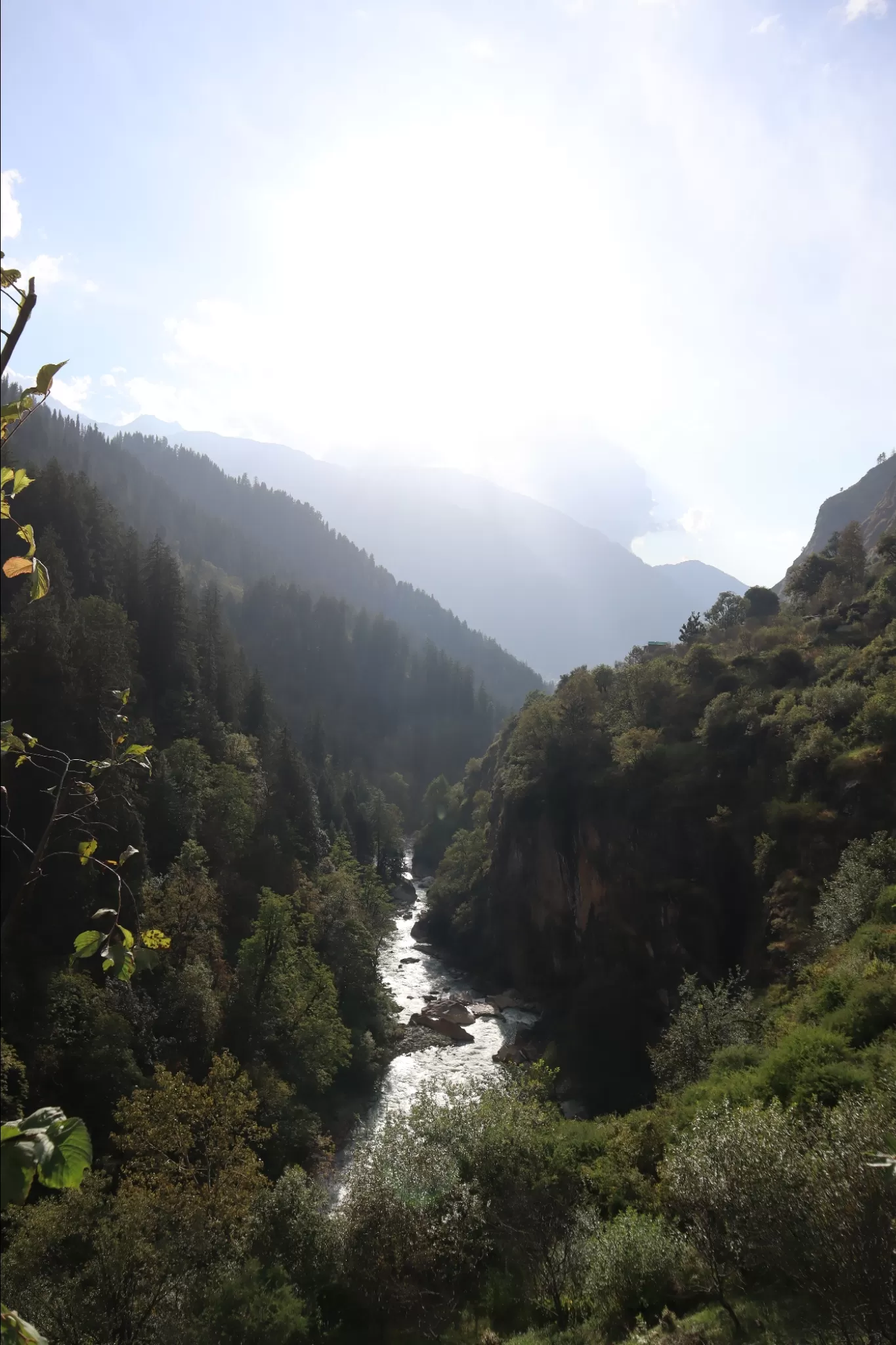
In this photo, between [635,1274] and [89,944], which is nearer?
[89,944]

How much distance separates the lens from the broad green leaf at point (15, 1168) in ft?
8.96

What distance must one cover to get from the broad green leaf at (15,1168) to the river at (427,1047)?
25.5 m

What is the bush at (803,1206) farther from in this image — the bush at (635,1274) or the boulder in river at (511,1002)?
the boulder in river at (511,1002)

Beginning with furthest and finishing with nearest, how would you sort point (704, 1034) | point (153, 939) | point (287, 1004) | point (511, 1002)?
point (511, 1002)
point (287, 1004)
point (704, 1034)
point (153, 939)

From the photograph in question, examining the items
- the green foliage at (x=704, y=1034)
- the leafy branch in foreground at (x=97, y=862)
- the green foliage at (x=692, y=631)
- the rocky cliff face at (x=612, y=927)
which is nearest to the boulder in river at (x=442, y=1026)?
the rocky cliff face at (x=612, y=927)

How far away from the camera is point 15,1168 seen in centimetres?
277

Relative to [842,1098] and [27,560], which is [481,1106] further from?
[27,560]

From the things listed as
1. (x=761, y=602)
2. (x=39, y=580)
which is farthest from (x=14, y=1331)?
(x=761, y=602)

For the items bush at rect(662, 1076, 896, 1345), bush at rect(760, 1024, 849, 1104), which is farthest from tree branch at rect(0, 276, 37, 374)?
bush at rect(760, 1024, 849, 1104)

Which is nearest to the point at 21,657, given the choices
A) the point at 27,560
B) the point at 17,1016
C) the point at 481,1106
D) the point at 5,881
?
the point at 5,881

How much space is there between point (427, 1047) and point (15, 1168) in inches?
1929

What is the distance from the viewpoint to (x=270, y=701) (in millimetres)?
90812

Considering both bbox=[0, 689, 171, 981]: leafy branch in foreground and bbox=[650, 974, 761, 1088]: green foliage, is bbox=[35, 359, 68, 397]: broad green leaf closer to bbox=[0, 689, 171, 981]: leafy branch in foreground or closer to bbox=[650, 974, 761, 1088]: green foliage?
bbox=[0, 689, 171, 981]: leafy branch in foreground

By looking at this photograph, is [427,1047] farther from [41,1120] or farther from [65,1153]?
[65,1153]
